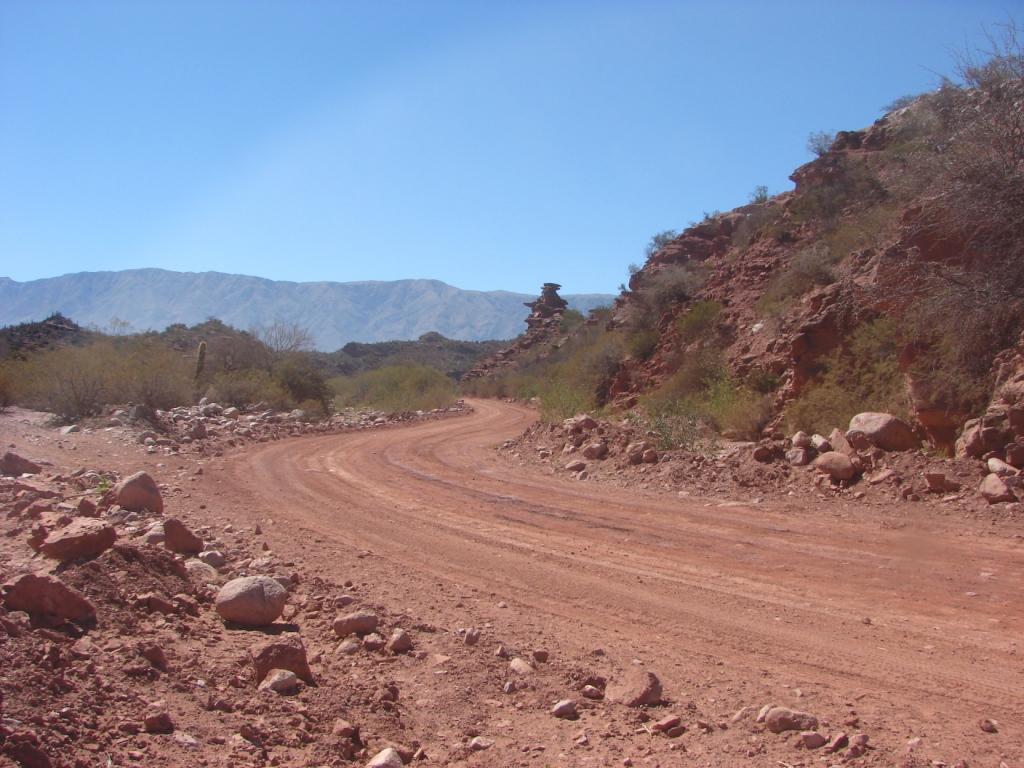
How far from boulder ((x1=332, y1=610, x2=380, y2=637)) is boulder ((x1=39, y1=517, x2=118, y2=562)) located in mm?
1947

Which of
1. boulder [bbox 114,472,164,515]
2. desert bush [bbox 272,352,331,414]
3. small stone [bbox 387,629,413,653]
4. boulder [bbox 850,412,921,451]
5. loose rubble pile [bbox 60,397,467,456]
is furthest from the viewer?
desert bush [bbox 272,352,331,414]

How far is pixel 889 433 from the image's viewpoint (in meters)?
12.1

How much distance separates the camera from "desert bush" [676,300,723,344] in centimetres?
2455

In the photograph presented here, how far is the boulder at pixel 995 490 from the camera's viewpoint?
32.4 ft

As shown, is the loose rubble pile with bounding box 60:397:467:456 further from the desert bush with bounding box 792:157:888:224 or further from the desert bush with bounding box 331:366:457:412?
the desert bush with bounding box 792:157:888:224

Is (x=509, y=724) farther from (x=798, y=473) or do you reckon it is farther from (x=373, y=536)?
(x=798, y=473)

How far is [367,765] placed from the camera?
4.05 metres

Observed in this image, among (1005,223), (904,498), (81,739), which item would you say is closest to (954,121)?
(1005,223)

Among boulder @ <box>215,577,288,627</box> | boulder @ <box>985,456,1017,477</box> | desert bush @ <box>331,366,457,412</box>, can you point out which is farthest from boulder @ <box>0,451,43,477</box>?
desert bush @ <box>331,366,457,412</box>

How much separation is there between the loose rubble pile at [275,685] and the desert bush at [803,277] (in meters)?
16.2

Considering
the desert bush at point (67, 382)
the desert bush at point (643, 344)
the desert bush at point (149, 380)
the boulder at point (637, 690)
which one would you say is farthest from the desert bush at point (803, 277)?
the desert bush at point (67, 382)

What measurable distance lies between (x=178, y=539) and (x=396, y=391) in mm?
44246

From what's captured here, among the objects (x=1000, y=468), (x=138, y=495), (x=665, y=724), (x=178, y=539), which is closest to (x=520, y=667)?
(x=665, y=724)

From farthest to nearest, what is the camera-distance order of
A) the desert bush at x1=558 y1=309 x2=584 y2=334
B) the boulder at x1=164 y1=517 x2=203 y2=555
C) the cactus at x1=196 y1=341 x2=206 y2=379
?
the desert bush at x1=558 y1=309 x2=584 y2=334, the cactus at x1=196 y1=341 x2=206 y2=379, the boulder at x1=164 y1=517 x2=203 y2=555
